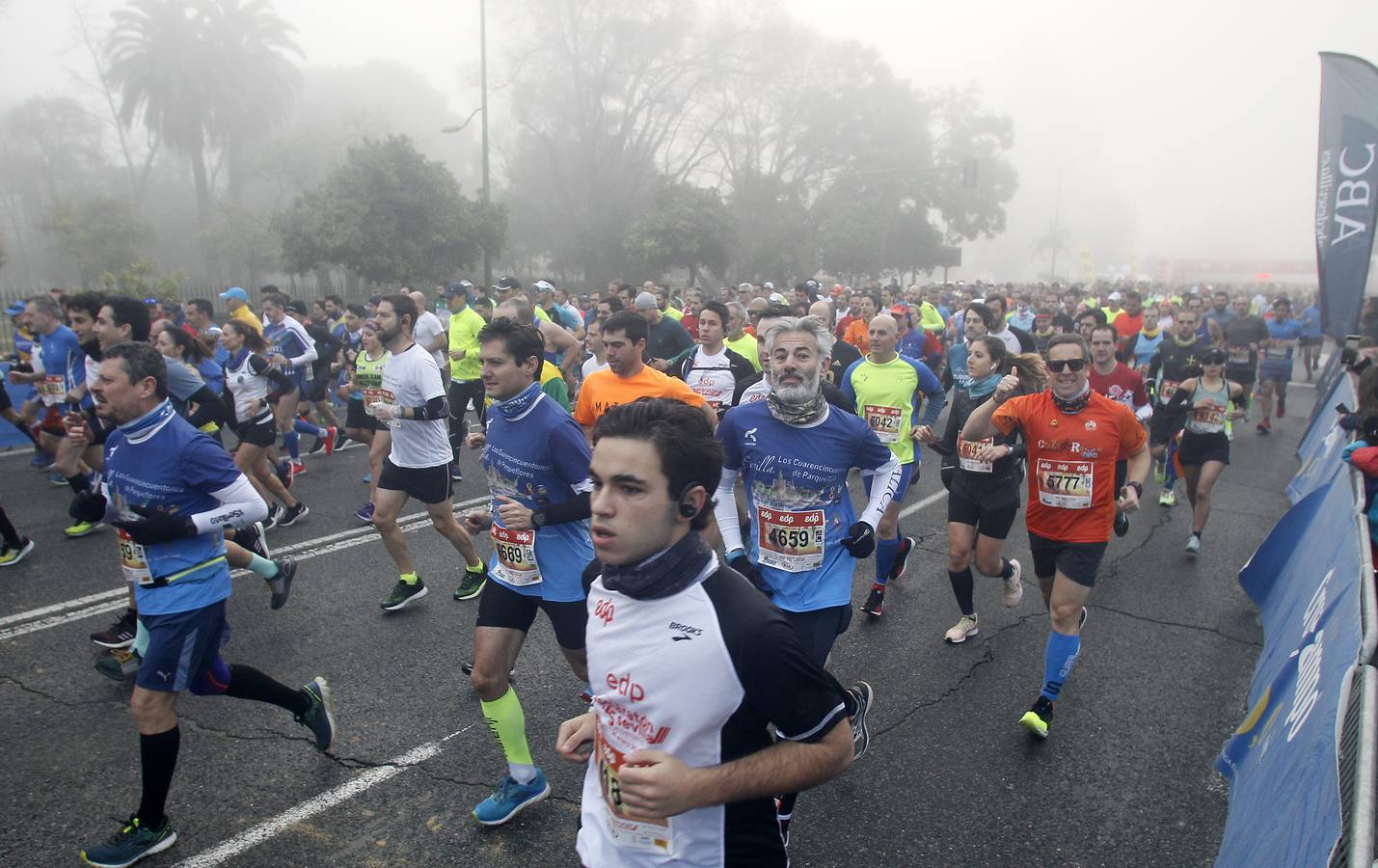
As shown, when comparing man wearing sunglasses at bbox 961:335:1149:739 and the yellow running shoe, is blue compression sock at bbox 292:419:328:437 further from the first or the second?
the yellow running shoe

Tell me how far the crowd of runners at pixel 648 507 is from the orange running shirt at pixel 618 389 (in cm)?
2

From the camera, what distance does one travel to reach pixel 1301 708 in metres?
3.25

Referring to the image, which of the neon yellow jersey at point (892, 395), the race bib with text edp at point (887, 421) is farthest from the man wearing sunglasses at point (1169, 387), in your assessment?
the race bib with text edp at point (887, 421)

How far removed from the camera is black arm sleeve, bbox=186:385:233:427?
562cm

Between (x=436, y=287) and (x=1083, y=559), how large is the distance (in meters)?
28.9

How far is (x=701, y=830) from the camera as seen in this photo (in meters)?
1.82

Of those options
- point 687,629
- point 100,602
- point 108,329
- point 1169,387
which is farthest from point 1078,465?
point 100,602

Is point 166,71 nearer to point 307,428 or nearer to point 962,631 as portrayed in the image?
point 307,428

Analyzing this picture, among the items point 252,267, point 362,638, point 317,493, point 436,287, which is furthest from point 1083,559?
point 252,267

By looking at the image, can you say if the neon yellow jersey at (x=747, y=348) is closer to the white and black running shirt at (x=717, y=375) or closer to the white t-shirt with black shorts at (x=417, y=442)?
the white and black running shirt at (x=717, y=375)

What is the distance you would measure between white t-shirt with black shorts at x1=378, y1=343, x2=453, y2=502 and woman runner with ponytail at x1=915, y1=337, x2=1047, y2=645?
3472 mm

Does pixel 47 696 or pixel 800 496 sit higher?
pixel 800 496

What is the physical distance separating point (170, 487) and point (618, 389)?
8.34 ft

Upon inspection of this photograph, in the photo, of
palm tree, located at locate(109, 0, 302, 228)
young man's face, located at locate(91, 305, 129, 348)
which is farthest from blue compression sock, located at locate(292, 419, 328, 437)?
palm tree, located at locate(109, 0, 302, 228)
